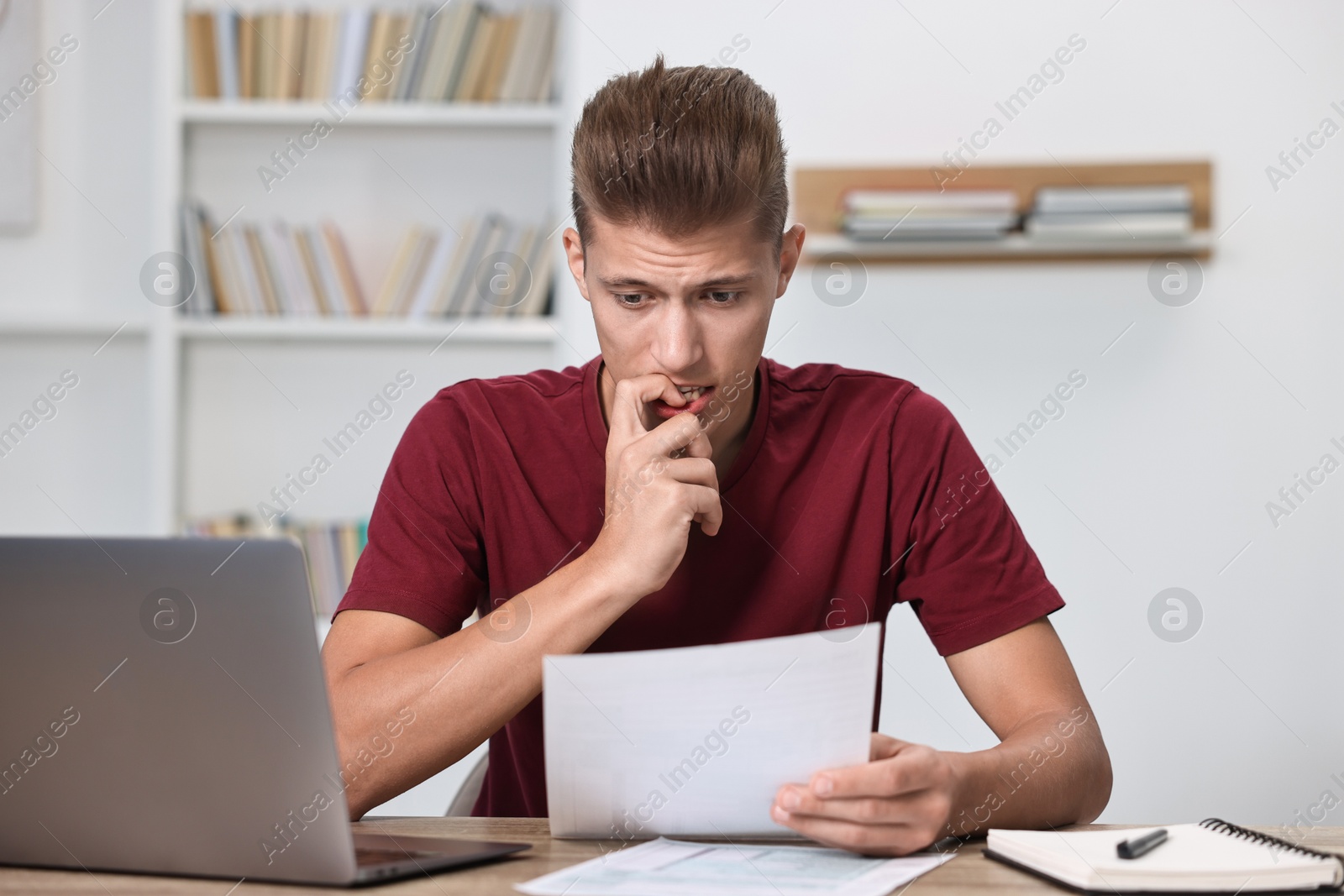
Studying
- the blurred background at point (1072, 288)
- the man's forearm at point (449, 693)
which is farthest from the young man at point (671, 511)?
the blurred background at point (1072, 288)

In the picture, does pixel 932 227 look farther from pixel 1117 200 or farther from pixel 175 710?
pixel 175 710

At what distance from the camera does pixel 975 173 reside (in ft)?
8.70

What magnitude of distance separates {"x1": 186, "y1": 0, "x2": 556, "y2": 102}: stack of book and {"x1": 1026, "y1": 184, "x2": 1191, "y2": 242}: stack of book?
1281 millimetres

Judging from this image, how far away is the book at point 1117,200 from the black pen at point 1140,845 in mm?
1888

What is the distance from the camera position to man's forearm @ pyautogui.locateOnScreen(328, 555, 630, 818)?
3.82 feet

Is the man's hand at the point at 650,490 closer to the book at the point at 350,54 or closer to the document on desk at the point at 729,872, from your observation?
the document on desk at the point at 729,872

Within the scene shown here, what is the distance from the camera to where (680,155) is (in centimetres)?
140

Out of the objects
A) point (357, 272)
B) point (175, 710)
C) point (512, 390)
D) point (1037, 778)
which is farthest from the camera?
point (357, 272)

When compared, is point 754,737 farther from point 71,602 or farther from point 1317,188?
point 1317,188

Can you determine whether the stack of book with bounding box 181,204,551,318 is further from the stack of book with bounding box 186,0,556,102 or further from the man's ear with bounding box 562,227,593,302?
the man's ear with bounding box 562,227,593,302

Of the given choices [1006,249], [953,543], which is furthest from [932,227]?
[953,543]

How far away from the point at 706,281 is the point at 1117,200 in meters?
1.61

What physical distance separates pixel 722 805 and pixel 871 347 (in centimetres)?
186

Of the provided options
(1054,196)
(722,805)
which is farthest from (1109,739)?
(722,805)
